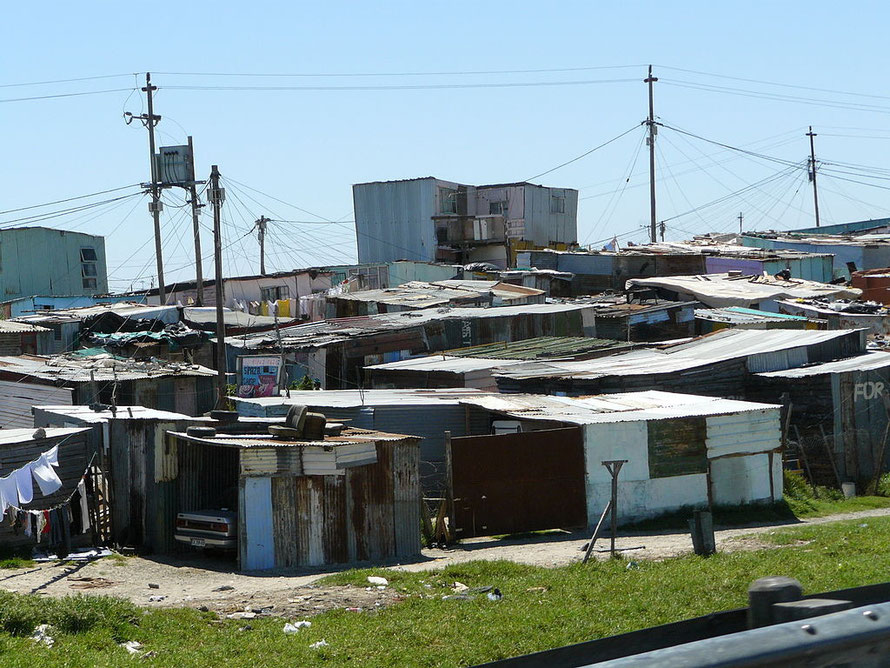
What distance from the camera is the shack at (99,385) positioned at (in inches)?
1053

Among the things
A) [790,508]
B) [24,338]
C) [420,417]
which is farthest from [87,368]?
[790,508]

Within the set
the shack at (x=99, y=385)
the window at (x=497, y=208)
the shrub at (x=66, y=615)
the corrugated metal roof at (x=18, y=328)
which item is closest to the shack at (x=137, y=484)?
the shrub at (x=66, y=615)

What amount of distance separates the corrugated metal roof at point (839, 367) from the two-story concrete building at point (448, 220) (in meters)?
35.6

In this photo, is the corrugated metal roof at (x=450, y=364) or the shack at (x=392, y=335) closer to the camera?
the corrugated metal roof at (x=450, y=364)

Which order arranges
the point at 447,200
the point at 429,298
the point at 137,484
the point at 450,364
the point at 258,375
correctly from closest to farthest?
the point at 137,484, the point at 450,364, the point at 258,375, the point at 429,298, the point at 447,200

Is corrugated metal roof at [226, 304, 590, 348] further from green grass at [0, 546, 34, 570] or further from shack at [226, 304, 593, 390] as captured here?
green grass at [0, 546, 34, 570]

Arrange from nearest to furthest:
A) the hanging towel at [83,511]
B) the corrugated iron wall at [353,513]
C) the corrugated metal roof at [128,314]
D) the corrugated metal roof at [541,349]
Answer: the corrugated iron wall at [353,513], the hanging towel at [83,511], the corrugated metal roof at [541,349], the corrugated metal roof at [128,314]

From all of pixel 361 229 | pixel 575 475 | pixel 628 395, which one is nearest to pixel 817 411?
pixel 628 395

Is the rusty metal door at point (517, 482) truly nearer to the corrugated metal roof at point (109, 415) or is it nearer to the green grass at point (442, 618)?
the green grass at point (442, 618)

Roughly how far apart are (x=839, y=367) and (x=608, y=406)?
24.0 ft

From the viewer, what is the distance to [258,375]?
29.3 meters

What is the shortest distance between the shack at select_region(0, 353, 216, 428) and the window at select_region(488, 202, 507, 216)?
35477 millimetres

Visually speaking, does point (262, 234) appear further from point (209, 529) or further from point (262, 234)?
point (209, 529)

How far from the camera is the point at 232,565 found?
16.0 m
